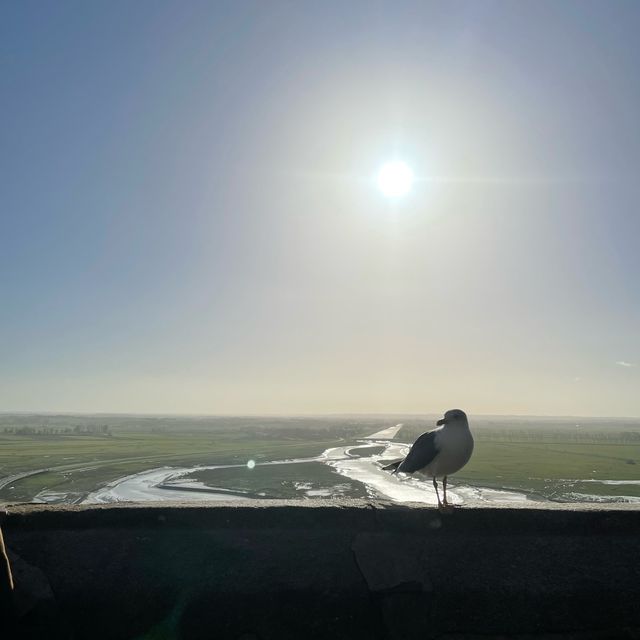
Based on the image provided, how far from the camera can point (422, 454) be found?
6.21 metres

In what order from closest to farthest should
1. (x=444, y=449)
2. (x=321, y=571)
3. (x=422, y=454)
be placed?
(x=321, y=571)
(x=444, y=449)
(x=422, y=454)

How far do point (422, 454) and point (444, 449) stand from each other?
34cm

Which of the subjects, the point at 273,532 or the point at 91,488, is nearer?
the point at 273,532

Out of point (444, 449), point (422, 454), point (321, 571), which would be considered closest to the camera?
point (321, 571)

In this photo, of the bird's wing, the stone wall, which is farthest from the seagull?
the stone wall

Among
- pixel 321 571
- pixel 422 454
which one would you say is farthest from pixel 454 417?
pixel 321 571

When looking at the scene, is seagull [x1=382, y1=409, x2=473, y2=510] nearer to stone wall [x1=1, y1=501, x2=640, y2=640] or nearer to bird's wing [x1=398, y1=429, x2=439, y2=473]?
bird's wing [x1=398, y1=429, x2=439, y2=473]

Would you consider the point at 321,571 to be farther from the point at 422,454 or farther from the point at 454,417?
the point at 454,417

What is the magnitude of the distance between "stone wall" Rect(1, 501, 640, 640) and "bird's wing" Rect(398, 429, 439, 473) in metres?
1.75

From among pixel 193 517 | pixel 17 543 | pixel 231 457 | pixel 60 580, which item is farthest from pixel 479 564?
pixel 231 457

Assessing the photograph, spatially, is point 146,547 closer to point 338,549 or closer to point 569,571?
point 338,549

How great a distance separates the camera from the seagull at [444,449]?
5871 millimetres

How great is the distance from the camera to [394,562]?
13.1ft

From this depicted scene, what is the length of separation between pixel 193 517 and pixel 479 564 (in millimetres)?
2317
